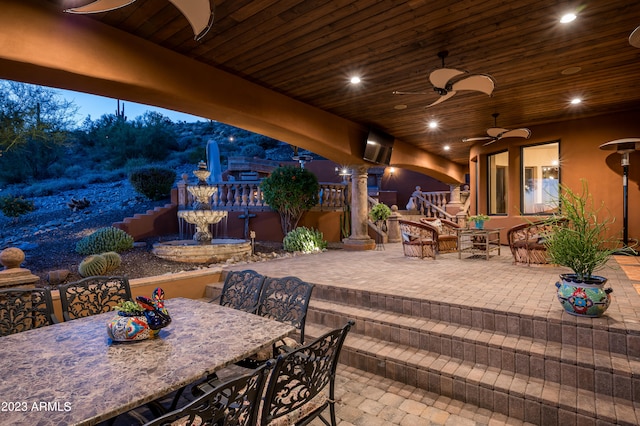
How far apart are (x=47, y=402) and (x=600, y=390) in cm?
342

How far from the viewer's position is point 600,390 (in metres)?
2.42

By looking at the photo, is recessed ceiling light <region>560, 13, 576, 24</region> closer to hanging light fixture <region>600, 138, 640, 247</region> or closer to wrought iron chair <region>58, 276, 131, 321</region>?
hanging light fixture <region>600, 138, 640, 247</region>

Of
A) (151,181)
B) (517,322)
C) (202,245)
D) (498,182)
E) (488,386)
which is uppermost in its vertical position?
(151,181)

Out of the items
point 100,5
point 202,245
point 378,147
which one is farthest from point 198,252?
point 100,5

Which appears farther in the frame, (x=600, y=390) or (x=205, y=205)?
(x=205, y=205)

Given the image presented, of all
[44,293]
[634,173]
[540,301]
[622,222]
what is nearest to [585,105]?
[634,173]

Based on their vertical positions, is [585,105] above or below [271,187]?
above

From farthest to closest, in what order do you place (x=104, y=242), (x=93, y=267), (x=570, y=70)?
(x=104, y=242) < (x=93, y=267) < (x=570, y=70)

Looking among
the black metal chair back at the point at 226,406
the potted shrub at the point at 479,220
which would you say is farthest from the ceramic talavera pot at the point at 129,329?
the potted shrub at the point at 479,220

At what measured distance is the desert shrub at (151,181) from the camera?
11.1m

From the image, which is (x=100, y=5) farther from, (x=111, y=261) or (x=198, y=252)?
(x=198, y=252)

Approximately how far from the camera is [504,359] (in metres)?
2.79

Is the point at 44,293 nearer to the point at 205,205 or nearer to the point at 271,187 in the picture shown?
the point at 205,205

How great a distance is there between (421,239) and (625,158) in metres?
4.20
